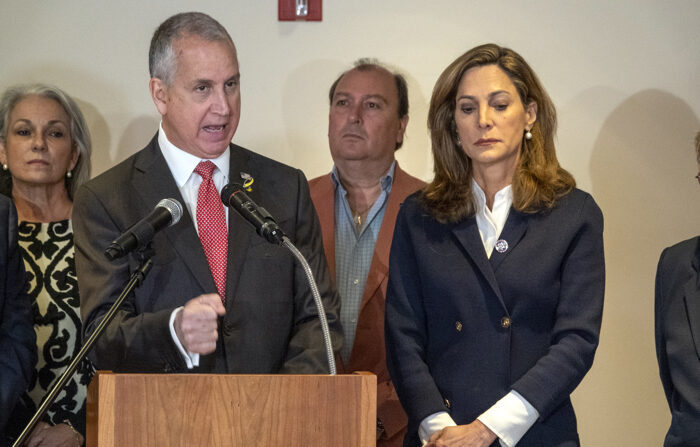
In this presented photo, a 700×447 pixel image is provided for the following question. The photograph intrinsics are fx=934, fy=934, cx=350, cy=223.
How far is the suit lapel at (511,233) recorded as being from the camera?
9.12 ft

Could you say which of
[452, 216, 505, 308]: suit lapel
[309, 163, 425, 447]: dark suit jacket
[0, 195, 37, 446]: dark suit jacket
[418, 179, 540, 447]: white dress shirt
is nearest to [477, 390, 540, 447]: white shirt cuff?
[418, 179, 540, 447]: white dress shirt

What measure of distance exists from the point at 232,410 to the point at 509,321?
1040mm

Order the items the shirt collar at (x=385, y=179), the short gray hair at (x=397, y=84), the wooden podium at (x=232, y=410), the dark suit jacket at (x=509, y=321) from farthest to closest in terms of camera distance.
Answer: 1. the short gray hair at (x=397, y=84)
2. the shirt collar at (x=385, y=179)
3. the dark suit jacket at (x=509, y=321)
4. the wooden podium at (x=232, y=410)

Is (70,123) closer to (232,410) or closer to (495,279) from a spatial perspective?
(495,279)

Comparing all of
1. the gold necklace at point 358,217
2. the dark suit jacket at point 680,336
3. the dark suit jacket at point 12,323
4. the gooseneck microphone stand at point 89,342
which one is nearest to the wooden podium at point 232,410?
the gooseneck microphone stand at point 89,342

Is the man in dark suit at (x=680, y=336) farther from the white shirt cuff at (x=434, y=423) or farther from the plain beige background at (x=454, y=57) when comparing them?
the plain beige background at (x=454, y=57)

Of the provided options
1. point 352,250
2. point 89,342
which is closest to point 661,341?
point 352,250

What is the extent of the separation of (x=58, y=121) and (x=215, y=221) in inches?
54.1

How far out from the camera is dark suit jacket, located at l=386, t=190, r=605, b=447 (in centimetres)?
264

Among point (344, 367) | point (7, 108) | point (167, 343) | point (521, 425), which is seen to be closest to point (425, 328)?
point (521, 425)

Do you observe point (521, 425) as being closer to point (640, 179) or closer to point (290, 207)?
point (290, 207)

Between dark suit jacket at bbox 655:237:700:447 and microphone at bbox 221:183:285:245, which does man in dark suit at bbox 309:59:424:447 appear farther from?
microphone at bbox 221:183:285:245

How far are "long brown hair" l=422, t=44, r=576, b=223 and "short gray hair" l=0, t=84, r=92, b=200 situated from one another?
1.47 metres

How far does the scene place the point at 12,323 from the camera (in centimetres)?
296
